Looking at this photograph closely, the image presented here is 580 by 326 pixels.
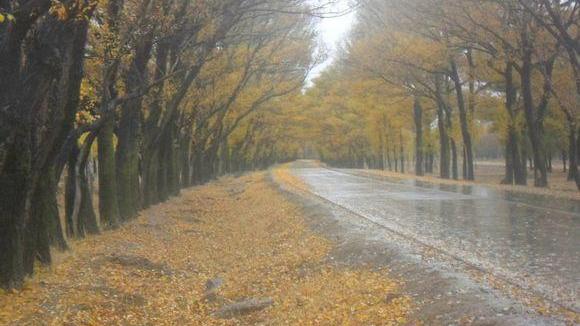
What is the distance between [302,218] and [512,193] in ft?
31.2

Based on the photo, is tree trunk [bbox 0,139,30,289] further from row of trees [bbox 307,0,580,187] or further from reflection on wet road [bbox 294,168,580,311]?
row of trees [bbox 307,0,580,187]

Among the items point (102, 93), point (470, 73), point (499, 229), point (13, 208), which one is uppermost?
point (470, 73)

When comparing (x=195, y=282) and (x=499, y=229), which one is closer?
(x=195, y=282)

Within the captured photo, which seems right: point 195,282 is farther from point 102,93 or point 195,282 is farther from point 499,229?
point 499,229

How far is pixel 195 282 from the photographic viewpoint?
487 inches

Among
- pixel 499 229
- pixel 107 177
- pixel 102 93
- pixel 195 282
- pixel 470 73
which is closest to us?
pixel 195 282

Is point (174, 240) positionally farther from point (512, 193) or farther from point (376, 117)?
point (376, 117)

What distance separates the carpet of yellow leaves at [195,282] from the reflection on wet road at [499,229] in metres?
1.84

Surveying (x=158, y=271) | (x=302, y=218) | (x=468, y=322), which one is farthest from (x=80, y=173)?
(x=468, y=322)

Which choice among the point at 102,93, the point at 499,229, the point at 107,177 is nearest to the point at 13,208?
the point at 102,93

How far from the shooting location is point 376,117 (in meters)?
54.5

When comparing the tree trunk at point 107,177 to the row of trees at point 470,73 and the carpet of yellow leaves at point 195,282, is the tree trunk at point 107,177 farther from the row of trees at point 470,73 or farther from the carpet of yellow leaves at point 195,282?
the row of trees at point 470,73

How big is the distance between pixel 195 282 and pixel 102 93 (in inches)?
184

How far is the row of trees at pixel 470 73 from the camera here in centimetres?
2468
